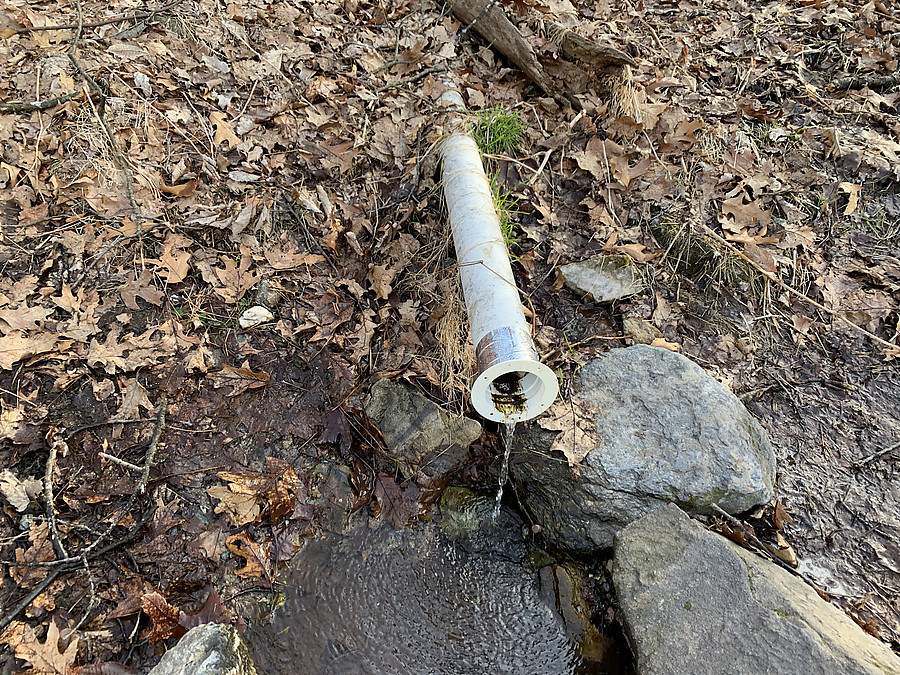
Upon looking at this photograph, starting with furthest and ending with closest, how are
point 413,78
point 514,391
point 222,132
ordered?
point 413,78 → point 222,132 → point 514,391

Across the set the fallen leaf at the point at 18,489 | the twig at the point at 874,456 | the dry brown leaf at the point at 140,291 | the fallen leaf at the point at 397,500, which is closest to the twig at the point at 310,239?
the dry brown leaf at the point at 140,291

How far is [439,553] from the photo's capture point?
3.26 m

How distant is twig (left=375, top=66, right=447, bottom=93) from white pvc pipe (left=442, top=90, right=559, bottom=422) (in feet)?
5.03

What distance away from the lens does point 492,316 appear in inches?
117

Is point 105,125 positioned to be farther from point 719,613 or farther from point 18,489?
point 719,613

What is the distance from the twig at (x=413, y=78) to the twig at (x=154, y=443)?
324 cm

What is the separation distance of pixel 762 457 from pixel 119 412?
3796mm

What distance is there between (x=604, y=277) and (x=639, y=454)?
4.56 ft

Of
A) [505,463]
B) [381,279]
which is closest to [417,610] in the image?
[505,463]

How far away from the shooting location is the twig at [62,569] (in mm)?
2424

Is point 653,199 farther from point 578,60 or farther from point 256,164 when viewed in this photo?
point 256,164

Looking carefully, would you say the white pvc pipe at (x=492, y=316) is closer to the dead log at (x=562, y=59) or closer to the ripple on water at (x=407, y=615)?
the ripple on water at (x=407, y=615)

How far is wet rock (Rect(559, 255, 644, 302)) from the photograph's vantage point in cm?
386

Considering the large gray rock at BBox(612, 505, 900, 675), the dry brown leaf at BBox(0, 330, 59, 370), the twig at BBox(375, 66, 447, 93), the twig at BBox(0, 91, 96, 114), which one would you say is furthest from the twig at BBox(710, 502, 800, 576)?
the twig at BBox(0, 91, 96, 114)
